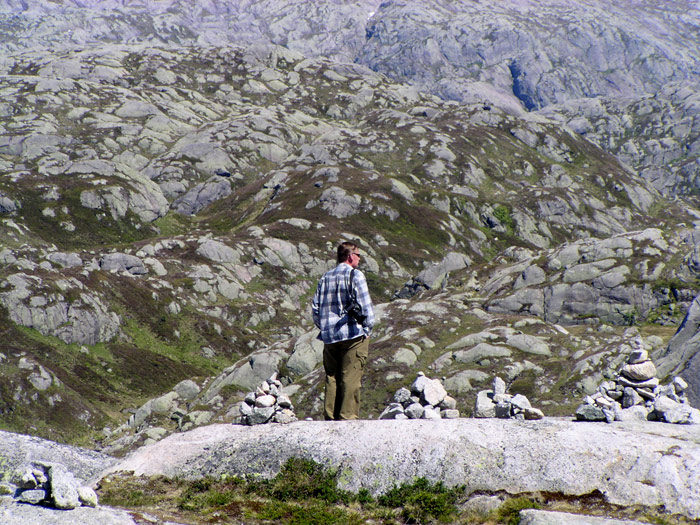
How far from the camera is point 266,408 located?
656 inches

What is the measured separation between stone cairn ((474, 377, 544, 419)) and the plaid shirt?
19.5 ft

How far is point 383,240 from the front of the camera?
10294cm

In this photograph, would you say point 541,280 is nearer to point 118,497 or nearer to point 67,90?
point 118,497

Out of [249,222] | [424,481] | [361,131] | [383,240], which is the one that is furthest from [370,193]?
[424,481]

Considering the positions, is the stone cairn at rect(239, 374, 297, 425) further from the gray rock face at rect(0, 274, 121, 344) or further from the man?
the gray rock face at rect(0, 274, 121, 344)

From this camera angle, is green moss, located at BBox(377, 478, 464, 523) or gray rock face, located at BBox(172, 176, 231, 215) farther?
gray rock face, located at BBox(172, 176, 231, 215)

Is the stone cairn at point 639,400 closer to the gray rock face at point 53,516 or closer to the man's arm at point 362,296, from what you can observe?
the man's arm at point 362,296

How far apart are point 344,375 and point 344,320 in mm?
1725

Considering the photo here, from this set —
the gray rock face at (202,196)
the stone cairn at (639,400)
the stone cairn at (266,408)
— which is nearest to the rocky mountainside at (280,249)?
the gray rock face at (202,196)

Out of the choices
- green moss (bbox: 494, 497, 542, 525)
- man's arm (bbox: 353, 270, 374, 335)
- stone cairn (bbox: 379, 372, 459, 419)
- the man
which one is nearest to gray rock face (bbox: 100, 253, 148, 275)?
stone cairn (bbox: 379, 372, 459, 419)

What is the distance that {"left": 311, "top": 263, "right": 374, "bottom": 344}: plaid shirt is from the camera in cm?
1395

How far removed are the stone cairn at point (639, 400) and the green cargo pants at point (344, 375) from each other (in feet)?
22.7

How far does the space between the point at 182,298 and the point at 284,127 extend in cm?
10349

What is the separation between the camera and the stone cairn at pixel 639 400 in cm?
1482
